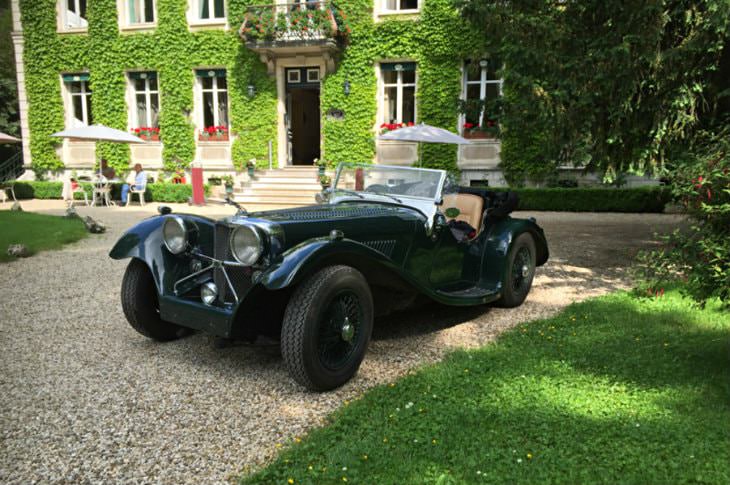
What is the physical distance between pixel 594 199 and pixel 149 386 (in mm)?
12740

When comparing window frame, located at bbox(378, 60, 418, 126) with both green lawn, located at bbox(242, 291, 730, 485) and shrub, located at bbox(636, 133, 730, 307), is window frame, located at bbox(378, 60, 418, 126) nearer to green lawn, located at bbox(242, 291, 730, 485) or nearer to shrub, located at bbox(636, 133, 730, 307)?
green lawn, located at bbox(242, 291, 730, 485)

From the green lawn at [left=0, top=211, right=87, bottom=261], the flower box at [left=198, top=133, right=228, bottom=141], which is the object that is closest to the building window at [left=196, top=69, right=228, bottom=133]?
the flower box at [left=198, top=133, right=228, bottom=141]

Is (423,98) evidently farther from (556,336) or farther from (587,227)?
(556,336)

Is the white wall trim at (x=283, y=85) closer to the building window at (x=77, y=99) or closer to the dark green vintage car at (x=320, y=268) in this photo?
the building window at (x=77, y=99)

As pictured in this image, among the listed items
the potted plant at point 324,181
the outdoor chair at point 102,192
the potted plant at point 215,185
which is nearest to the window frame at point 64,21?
the outdoor chair at point 102,192

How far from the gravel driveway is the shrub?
1640 millimetres

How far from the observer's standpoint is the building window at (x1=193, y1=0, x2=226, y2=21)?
17234 mm

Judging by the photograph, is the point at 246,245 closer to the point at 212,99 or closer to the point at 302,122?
the point at 212,99

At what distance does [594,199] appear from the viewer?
13.5 metres

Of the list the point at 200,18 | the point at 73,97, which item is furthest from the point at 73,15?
the point at 200,18

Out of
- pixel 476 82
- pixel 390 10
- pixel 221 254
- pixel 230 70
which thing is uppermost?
pixel 390 10

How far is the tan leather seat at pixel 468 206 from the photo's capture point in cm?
518

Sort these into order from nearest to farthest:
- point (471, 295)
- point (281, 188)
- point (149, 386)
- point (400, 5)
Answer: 1. point (149, 386)
2. point (471, 295)
3. point (281, 188)
4. point (400, 5)

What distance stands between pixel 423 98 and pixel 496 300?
11.9 m
